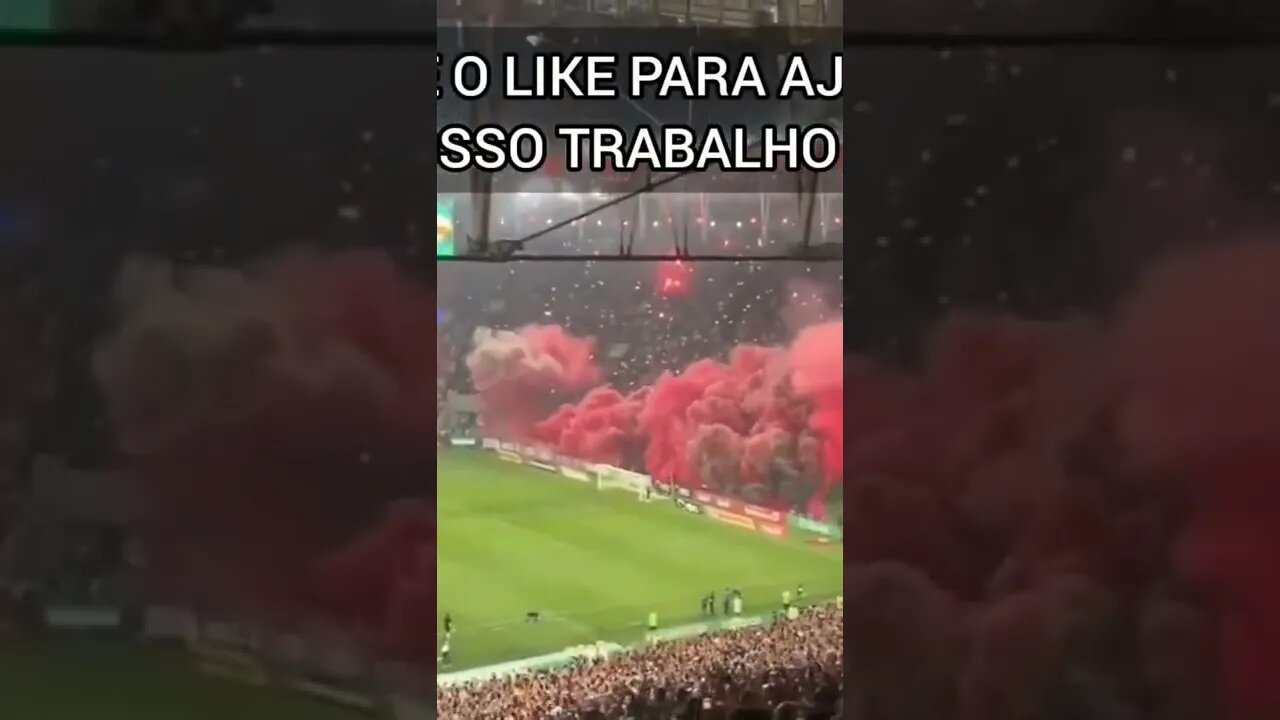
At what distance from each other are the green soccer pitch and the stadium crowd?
1.4 inches

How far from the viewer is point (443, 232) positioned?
67.2 inches

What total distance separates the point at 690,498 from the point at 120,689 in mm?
840

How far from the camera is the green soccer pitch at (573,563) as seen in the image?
1696 millimetres

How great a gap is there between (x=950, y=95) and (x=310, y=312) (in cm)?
95

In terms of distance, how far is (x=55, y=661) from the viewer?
66.6 inches

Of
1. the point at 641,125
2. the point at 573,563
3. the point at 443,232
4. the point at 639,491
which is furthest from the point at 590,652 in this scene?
the point at 641,125

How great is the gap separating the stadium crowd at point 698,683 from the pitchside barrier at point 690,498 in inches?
4.7

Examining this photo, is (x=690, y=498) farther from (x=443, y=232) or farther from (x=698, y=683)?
(x=443, y=232)

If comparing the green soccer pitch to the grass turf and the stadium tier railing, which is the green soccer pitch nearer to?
the stadium tier railing

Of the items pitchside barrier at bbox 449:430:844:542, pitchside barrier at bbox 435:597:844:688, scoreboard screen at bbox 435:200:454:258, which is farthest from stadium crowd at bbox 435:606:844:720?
scoreboard screen at bbox 435:200:454:258

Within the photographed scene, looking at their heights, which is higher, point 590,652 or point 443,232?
point 443,232

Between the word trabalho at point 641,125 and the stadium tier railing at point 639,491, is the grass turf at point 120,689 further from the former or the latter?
the word trabalho at point 641,125

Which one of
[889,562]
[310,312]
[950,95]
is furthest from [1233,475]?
[310,312]

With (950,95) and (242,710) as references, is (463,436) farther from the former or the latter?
(950,95)
